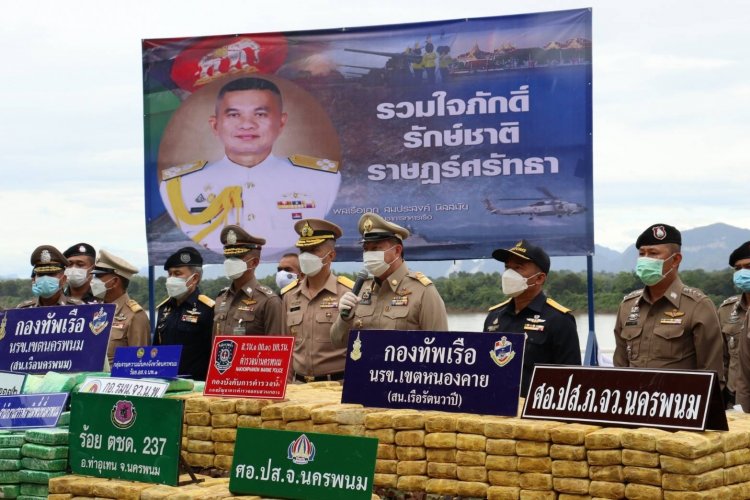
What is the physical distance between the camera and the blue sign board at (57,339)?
6.97 meters

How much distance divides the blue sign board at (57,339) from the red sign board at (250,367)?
138 cm

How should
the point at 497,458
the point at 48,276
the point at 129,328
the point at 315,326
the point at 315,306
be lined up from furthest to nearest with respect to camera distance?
1. the point at 48,276
2. the point at 129,328
3. the point at 315,306
4. the point at 315,326
5. the point at 497,458

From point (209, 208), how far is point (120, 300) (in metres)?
1.49

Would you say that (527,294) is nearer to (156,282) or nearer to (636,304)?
(636,304)

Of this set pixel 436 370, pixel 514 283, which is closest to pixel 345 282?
pixel 514 283

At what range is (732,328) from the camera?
8.70 meters

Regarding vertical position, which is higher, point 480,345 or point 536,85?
point 536,85

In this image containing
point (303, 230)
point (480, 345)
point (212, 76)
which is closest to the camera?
point (480, 345)

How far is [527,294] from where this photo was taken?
20.9 feet

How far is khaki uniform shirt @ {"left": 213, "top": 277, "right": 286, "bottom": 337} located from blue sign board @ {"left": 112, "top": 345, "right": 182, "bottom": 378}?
1.41 metres

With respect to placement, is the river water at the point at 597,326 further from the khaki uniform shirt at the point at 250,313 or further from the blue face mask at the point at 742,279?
the khaki uniform shirt at the point at 250,313

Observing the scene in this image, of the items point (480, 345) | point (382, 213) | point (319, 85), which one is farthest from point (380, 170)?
point (480, 345)

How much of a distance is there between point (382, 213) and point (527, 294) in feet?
11.6

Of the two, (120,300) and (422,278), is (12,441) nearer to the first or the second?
(422,278)
